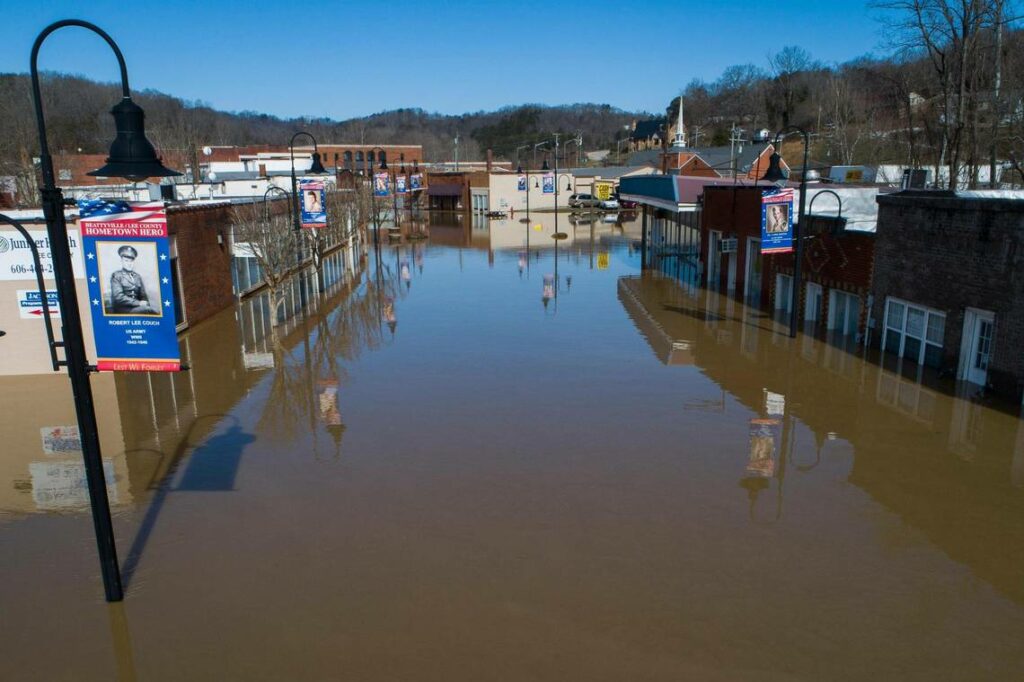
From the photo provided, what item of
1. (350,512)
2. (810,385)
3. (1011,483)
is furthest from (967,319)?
(350,512)

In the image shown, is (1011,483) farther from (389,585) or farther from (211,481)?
(211,481)

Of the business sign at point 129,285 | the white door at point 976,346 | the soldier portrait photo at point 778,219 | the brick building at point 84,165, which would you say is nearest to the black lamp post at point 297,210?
the soldier portrait photo at point 778,219

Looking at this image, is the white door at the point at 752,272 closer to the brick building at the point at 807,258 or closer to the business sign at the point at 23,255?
the brick building at the point at 807,258

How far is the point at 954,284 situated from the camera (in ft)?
50.6

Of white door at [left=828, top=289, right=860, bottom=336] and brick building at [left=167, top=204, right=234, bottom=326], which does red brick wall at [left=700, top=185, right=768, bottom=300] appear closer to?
white door at [left=828, top=289, right=860, bottom=336]

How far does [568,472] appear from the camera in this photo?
1132cm

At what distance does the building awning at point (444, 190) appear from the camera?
80000 millimetres

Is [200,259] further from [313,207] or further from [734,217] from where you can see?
[734,217]

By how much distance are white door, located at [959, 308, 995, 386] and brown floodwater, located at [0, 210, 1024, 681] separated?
520 mm

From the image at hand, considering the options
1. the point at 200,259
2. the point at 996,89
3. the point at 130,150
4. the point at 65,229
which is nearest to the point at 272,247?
the point at 200,259

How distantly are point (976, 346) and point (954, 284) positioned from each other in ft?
4.60

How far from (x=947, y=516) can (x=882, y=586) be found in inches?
96.9

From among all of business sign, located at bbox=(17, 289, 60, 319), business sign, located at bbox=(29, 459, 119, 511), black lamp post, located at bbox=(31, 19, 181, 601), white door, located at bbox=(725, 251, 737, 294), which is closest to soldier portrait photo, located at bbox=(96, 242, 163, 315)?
black lamp post, located at bbox=(31, 19, 181, 601)

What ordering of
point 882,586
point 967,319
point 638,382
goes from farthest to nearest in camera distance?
1. point 638,382
2. point 967,319
3. point 882,586
